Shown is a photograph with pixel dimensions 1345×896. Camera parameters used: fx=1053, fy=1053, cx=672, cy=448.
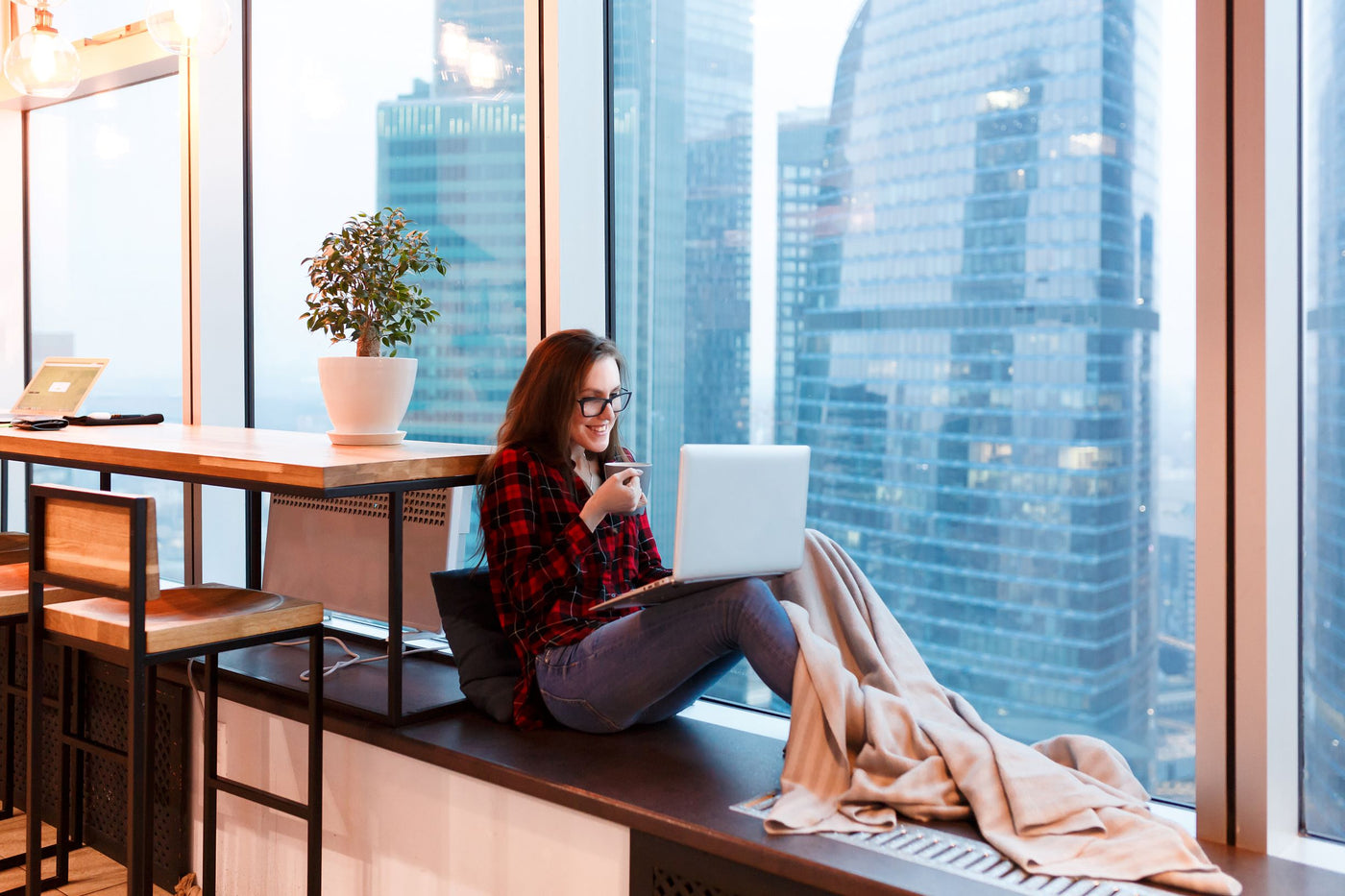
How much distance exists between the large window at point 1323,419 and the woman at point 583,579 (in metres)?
0.86

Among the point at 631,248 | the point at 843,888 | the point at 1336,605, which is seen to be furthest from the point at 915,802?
the point at 631,248

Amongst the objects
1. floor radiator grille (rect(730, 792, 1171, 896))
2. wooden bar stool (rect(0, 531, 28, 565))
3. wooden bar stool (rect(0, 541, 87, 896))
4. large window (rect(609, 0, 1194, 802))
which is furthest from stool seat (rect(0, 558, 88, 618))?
floor radiator grille (rect(730, 792, 1171, 896))

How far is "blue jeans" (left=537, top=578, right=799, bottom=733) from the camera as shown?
1851mm

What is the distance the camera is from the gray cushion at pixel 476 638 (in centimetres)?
222

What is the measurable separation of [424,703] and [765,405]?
1.00 metres

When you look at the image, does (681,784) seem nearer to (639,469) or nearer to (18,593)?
(639,469)

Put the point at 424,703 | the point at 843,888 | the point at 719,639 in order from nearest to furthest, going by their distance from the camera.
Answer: the point at 843,888 → the point at 719,639 → the point at 424,703

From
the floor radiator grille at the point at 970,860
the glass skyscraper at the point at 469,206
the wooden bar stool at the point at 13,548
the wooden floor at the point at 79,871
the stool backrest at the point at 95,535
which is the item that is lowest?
the wooden floor at the point at 79,871

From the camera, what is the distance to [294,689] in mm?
2322

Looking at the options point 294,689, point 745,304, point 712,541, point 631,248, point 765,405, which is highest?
point 631,248

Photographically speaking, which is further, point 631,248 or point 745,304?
point 631,248

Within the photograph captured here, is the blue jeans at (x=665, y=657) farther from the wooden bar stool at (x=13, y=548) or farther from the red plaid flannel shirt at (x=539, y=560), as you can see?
the wooden bar stool at (x=13, y=548)

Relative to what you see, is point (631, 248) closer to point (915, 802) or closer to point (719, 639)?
point (719, 639)

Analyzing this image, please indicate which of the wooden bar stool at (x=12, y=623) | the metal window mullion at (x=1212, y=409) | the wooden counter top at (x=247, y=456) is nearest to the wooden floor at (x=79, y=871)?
the wooden bar stool at (x=12, y=623)
